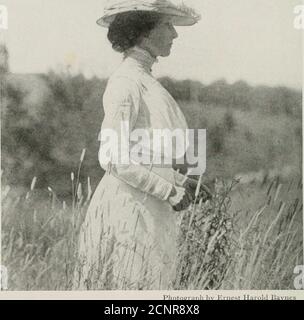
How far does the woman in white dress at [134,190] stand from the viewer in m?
6.60

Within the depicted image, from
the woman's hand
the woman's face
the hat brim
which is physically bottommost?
the woman's hand

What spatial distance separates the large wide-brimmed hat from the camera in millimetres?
6645

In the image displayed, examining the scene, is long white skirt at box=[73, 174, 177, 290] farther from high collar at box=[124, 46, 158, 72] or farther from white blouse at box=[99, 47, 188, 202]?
high collar at box=[124, 46, 158, 72]

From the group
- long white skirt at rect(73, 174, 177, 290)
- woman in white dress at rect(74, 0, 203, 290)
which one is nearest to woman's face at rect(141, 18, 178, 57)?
woman in white dress at rect(74, 0, 203, 290)

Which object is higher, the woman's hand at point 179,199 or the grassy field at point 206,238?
the woman's hand at point 179,199

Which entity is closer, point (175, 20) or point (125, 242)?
→ point (125, 242)

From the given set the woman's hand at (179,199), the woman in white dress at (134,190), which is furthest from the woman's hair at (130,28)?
the woman's hand at (179,199)

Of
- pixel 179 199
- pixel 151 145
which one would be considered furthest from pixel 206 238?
pixel 151 145

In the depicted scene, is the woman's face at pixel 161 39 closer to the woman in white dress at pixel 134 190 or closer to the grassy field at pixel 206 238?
the woman in white dress at pixel 134 190

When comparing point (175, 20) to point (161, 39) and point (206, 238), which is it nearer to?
point (161, 39)

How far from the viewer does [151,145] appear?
6.66m

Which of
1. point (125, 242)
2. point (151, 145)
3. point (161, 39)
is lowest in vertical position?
point (125, 242)

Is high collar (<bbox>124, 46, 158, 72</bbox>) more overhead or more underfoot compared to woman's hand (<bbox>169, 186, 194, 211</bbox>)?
more overhead

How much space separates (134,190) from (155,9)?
1.27 metres
